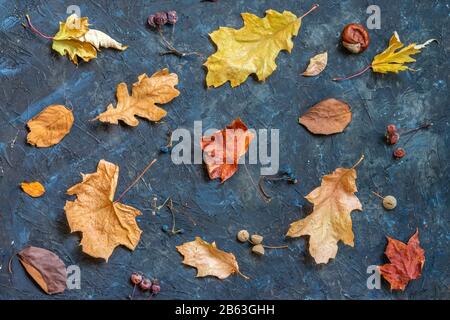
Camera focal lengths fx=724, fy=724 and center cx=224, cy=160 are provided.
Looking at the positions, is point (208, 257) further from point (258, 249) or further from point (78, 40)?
point (78, 40)

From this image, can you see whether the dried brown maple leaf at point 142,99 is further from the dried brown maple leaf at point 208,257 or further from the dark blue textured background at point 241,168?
the dried brown maple leaf at point 208,257

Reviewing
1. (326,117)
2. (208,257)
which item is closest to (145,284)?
(208,257)

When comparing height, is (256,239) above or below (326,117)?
below

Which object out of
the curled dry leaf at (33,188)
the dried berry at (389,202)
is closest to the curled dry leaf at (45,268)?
the curled dry leaf at (33,188)

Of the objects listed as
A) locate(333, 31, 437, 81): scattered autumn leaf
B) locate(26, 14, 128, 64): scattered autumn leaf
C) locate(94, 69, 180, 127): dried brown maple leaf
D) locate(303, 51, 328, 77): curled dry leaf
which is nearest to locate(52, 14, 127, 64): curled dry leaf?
locate(26, 14, 128, 64): scattered autumn leaf

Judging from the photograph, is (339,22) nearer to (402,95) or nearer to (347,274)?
(402,95)
